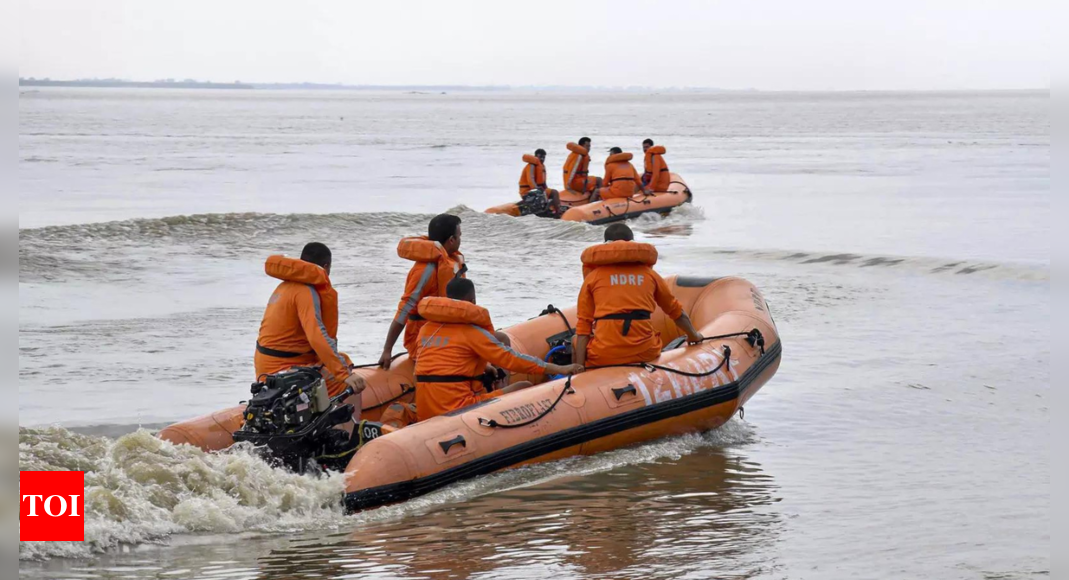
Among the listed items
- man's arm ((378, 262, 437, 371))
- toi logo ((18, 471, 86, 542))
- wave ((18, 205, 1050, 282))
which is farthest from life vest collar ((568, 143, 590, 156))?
toi logo ((18, 471, 86, 542))

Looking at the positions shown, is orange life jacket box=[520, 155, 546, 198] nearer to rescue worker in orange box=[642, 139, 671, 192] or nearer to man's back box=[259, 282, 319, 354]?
rescue worker in orange box=[642, 139, 671, 192]

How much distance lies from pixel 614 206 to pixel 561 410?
34.4 feet

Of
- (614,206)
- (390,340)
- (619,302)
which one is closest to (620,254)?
(619,302)

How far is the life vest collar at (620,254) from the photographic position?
632 centimetres

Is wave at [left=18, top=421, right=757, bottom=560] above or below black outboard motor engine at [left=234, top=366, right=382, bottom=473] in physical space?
below

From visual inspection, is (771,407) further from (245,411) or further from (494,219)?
(494,219)

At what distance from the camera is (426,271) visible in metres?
6.33

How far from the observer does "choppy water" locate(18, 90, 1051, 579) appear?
487 centimetres

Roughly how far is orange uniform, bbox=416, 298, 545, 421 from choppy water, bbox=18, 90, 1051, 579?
1.73 ft

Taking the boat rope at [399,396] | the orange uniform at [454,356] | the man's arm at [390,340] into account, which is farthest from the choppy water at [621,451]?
the man's arm at [390,340]

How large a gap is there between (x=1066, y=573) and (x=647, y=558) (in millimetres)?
2262

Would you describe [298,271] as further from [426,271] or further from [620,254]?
[620,254]

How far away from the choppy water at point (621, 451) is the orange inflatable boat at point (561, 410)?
122mm

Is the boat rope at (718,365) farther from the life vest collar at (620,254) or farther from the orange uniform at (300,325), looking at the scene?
the orange uniform at (300,325)
